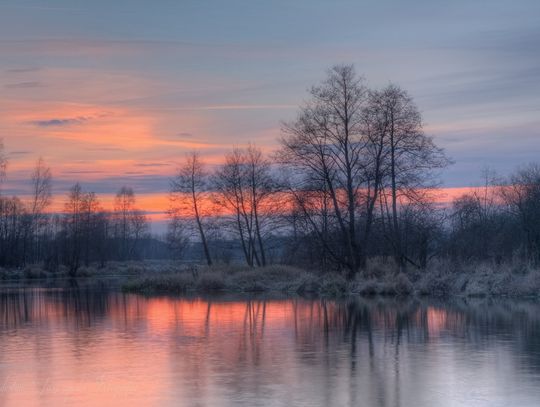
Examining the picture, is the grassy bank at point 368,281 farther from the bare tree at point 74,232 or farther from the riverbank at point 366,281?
the bare tree at point 74,232

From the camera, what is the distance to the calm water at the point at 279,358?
12.1m

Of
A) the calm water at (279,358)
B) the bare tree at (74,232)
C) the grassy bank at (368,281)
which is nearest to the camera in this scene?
the calm water at (279,358)

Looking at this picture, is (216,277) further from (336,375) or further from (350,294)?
(336,375)

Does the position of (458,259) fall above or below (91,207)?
below

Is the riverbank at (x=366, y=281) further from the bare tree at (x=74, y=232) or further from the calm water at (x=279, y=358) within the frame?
the bare tree at (x=74, y=232)

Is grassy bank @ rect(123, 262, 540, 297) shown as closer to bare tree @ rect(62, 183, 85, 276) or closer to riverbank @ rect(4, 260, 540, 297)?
riverbank @ rect(4, 260, 540, 297)

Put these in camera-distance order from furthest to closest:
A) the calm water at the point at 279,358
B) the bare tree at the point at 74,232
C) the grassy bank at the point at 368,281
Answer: the bare tree at the point at 74,232
the grassy bank at the point at 368,281
the calm water at the point at 279,358

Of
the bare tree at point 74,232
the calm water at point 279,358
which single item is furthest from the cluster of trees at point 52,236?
the calm water at point 279,358

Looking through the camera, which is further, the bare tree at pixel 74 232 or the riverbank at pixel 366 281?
the bare tree at pixel 74 232

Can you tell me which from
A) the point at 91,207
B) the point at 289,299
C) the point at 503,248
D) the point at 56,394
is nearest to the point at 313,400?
the point at 56,394

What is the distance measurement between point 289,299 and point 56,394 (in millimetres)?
24932

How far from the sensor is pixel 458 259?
42.1 m

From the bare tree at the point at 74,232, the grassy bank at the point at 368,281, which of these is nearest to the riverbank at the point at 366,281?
the grassy bank at the point at 368,281

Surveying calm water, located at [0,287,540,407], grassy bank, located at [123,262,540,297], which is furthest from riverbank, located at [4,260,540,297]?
calm water, located at [0,287,540,407]
